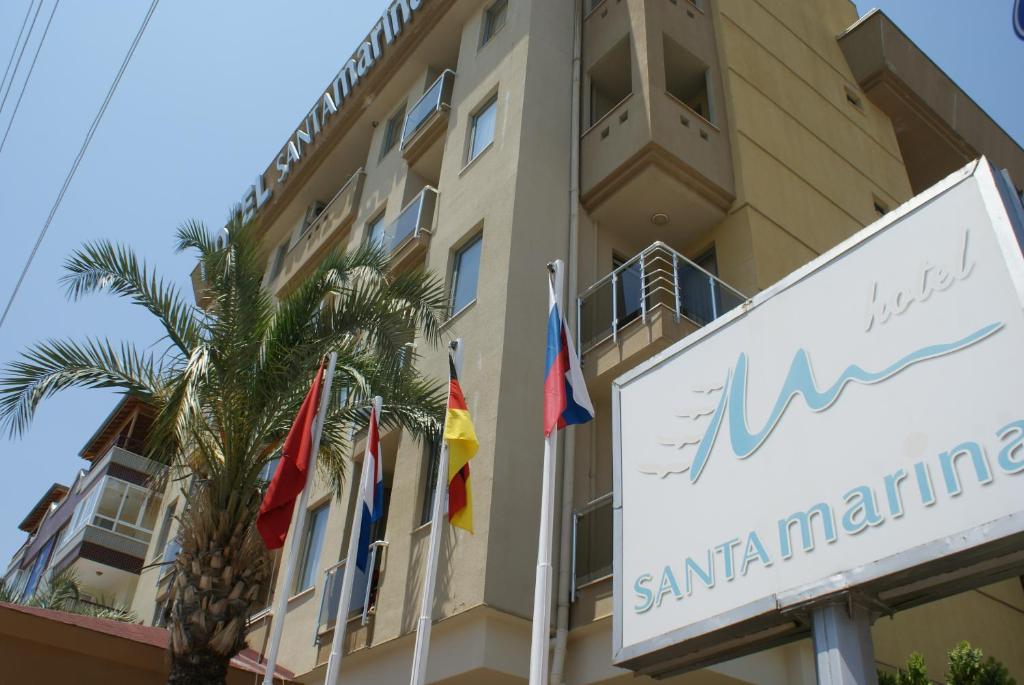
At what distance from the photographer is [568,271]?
Result: 1396 centimetres

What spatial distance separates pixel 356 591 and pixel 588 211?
7.07 metres

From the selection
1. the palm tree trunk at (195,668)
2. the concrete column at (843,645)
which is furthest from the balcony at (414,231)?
the concrete column at (843,645)

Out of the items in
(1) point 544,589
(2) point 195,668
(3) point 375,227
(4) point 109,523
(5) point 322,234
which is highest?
(5) point 322,234

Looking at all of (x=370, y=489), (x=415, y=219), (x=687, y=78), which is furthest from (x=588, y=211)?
(x=370, y=489)

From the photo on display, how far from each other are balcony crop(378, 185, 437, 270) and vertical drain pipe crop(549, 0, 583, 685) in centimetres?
293

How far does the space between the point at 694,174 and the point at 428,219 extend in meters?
5.06

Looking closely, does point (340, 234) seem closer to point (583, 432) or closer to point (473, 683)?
point (583, 432)

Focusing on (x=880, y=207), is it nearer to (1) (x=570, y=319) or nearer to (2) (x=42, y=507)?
(1) (x=570, y=319)

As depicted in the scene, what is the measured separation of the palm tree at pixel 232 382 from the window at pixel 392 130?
29.6 feet

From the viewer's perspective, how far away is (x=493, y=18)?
1953cm

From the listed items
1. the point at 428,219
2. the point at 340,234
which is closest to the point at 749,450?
the point at 428,219

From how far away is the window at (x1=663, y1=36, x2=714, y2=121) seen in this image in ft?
54.1

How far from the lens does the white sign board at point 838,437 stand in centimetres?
538

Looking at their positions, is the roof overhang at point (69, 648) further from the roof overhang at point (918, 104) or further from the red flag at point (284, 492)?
the roof overhang at point (918, 104)
